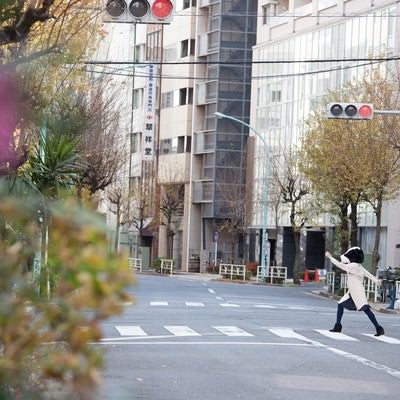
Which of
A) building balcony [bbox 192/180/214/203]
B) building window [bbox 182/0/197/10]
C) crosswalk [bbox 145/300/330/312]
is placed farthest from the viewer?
building window [bbox 182/0/197/10]

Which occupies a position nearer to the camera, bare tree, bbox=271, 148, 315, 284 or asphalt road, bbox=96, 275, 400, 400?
asphalt road, bbox=96, 275, 400, 400

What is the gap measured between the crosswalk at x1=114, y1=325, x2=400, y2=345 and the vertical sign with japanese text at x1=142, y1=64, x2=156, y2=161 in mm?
62183

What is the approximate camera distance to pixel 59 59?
81.5 feet

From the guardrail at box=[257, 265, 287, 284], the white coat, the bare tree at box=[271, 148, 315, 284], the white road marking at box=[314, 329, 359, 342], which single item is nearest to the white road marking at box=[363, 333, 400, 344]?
the white road marking at box=[314, 329, 359, 342]

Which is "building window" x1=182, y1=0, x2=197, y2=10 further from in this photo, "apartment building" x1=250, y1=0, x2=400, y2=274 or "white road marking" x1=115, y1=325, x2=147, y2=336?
"white road marking" x1=115, y1=325, x2=147, y2=336

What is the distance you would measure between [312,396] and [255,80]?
66.3 metres

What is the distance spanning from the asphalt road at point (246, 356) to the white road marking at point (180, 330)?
0.7 inches

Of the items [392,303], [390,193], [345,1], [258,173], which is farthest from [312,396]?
[258,173]

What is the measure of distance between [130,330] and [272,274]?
43.4 m

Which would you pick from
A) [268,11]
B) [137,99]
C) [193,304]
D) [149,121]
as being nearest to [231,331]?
[193,304]

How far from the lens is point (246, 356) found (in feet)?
59.9

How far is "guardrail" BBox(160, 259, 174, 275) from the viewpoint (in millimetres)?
77806

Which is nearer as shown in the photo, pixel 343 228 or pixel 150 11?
pixel 150 11

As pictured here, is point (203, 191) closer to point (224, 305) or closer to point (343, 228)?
point (343, 228)
